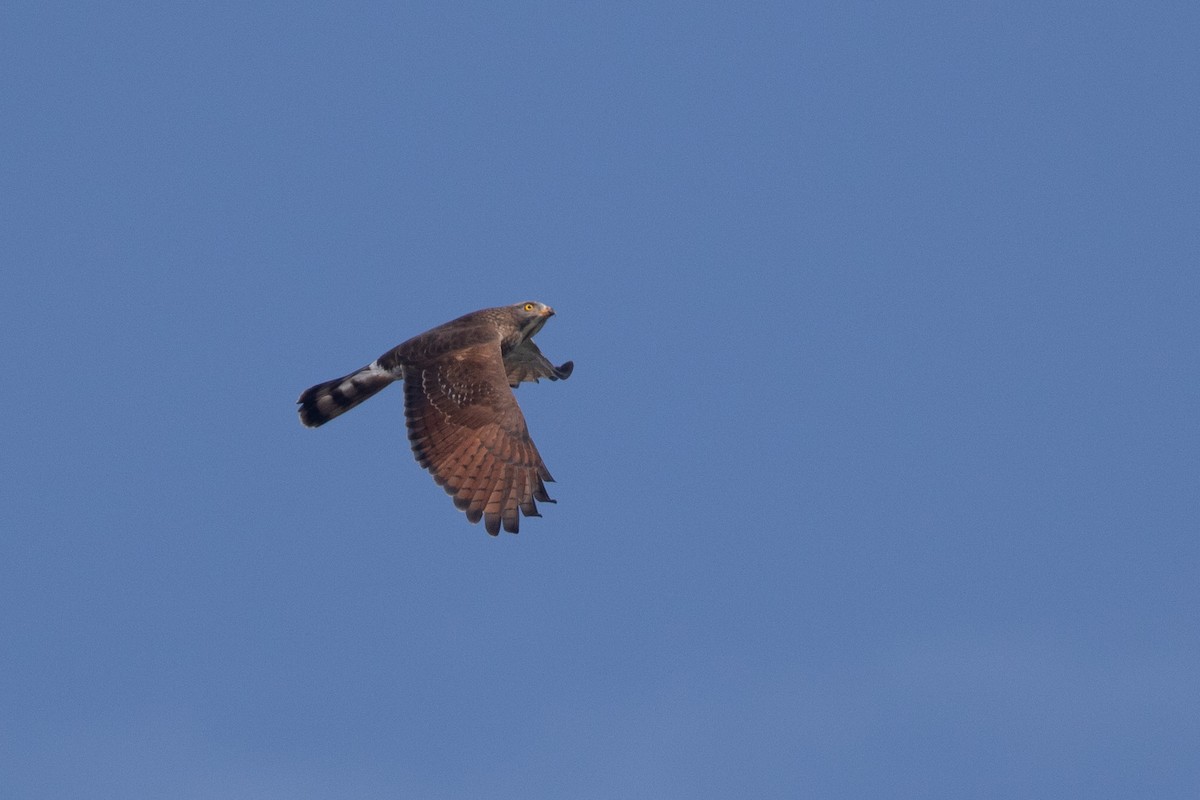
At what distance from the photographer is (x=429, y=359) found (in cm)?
2516

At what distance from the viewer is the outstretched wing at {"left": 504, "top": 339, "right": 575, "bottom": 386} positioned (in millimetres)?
27469

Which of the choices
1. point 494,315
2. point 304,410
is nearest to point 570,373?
point 494,315

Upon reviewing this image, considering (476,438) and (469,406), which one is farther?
(469,406)

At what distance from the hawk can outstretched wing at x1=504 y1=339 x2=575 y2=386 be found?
13cm

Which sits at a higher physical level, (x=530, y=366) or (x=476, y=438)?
(x=530, y=366)

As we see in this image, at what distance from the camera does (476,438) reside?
23.7m

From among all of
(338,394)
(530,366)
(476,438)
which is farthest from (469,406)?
(530,366)

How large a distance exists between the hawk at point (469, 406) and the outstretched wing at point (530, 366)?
5.0 inches

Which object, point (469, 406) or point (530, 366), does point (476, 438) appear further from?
point (530, 366)

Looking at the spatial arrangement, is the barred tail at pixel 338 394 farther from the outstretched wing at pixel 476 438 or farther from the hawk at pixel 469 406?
the outstretched wing at pixel 476 438

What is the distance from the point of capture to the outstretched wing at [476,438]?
23.0m

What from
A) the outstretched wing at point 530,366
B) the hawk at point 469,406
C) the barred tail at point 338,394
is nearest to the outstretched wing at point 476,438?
the hawk at point 469,406

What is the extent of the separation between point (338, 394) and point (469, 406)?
8.03 feet

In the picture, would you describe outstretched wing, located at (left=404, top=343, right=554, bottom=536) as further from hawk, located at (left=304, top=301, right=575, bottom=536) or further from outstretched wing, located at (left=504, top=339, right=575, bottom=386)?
outstretched wing, located at (left=504, top=339, right=575, bottom=386)
